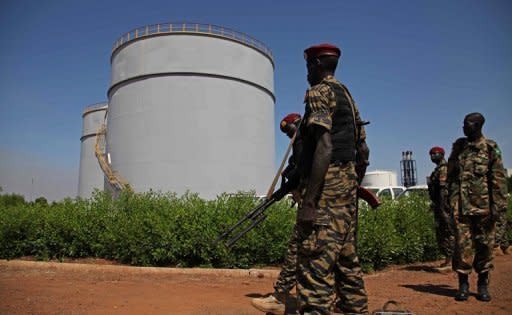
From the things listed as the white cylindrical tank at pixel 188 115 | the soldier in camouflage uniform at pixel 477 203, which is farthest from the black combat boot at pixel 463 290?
the white cylindrical tank at pixel 188 115

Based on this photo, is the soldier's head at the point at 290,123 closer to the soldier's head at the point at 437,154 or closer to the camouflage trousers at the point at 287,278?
the camouflage trousers at the point at 287,278

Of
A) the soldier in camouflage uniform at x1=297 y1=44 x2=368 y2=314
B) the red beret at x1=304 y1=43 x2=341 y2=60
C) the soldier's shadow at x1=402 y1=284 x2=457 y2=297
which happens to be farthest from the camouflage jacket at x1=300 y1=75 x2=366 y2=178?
the soldier's shadow at x1=402 y1=284 x2=457 y2=297

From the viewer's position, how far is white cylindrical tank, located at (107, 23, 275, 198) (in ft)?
51.9

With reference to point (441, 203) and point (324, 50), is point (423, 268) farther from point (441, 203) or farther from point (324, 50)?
point (324, 50)

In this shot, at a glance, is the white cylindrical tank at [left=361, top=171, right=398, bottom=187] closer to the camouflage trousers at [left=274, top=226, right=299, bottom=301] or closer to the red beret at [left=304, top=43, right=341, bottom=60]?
the camouflage trousers at [left=274, top=226, right=299, bottom=301]

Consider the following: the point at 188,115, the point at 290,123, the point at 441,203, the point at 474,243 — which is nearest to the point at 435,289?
the point at 474,243

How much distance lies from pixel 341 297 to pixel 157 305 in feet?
6.33

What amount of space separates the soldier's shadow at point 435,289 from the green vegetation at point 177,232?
121cm

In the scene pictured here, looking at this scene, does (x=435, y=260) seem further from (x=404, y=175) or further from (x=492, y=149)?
(x=404, y=175)

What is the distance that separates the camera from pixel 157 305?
3.86 m

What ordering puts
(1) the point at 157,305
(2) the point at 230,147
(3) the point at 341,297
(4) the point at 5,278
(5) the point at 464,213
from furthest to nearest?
(2) the point at 230,147
(4) the point at 5,278
(5) the point at 464,213
(1) the point at 157,305
(3) the point at 341,297

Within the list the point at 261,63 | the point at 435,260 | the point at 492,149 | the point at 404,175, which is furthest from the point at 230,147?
the point at 404,175

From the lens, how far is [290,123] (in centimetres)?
A: 409

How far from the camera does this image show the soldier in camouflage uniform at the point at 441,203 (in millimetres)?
6031
